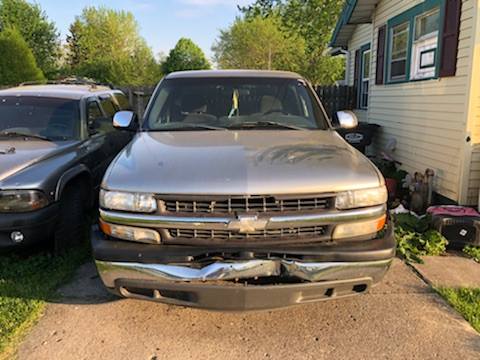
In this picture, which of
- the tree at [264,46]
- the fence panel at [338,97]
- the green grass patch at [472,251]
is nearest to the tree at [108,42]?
the tree at [264,46]

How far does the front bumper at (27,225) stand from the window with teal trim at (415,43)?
5811mm

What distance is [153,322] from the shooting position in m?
3.36

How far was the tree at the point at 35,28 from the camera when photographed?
35469mm

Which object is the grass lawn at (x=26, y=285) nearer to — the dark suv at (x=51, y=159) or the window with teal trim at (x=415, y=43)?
the dark suv at (x=51, y=159)

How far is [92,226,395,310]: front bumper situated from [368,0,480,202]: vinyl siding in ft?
12.5

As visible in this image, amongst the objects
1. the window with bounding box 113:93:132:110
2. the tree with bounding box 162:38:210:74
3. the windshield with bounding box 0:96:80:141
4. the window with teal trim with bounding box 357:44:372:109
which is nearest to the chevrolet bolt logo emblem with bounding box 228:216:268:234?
the windshield with bounding box 0:96:80:141

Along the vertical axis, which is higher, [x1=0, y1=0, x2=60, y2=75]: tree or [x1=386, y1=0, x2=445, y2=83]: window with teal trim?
[x1=0, y1=0, x2=60, y2=75]: tree

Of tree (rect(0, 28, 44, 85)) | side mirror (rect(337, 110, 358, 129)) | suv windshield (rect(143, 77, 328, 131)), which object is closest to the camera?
suv windshield (rect(143, 77, 328, 131))

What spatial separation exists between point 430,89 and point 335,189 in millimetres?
4995

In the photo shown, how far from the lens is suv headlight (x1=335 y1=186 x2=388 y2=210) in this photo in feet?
9.53

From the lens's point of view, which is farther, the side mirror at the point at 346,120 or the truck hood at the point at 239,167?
→ the side mirror at the point at 346,120

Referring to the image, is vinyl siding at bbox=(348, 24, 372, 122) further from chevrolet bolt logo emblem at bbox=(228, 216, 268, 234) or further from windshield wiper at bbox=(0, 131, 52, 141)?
chevrolet bolt logo emblem at bbox=(228, 216, 268, 234)

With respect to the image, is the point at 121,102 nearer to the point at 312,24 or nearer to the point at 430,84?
the point at 430,84

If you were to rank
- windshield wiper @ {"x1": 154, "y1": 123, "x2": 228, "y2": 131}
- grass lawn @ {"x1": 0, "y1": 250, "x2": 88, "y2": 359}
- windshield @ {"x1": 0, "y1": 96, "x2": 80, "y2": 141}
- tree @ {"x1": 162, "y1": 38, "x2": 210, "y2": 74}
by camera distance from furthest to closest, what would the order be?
tree @ {"x1": 162, "y1": 38, "x2": 210, "y2": 74}, windshield @ {"x1": 0, "y1": 96, "x2": 80, "y2": 141}, windshield wiper @ {"x1": 154, "y1": 123, "x2": 228, "y2": 131}, grass lawn @ {"x1": 0, "y1": 250, "x2": 88, "y2": 359}
